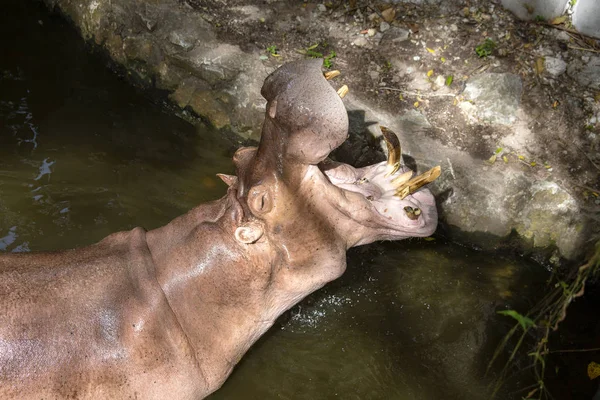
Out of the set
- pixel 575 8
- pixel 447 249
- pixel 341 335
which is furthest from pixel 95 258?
pixel 575 8

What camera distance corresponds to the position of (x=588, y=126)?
5191 millimetres

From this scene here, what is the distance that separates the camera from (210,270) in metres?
2.98

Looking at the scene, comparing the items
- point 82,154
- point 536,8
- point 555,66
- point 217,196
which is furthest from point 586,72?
point 82,154

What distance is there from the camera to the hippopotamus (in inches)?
106

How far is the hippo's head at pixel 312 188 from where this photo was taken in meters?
2.65

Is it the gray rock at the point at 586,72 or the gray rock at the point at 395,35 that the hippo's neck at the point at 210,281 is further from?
the gray rock at the point at 586,72

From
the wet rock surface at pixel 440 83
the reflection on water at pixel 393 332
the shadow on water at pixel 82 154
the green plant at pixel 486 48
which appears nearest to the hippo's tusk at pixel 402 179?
the reflection on water at pixel 393 332

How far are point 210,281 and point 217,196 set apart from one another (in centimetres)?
254

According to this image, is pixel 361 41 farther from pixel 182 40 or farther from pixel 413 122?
pixel 182 40

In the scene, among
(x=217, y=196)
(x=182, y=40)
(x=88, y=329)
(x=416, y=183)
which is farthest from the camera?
(x=182, y=40)

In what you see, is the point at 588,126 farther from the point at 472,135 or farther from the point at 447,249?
the point at 447,249

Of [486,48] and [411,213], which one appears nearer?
[411,213]

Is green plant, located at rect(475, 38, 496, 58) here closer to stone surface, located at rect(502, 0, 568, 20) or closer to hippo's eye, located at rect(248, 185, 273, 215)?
stone surface, located at rect(502, 0, 568, 20)

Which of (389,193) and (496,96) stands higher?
(496,96)
